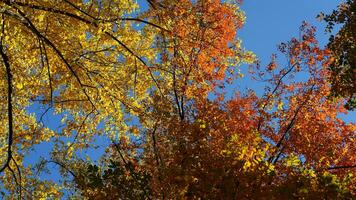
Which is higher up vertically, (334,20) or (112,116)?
(112,116)

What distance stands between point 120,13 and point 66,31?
2.24 metres

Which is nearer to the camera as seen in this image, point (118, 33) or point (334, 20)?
point (334, 20)

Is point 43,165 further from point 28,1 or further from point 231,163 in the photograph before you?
point 231,163

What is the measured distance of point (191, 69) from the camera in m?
19.2

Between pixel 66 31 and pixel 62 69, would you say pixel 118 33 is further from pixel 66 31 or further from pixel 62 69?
pixel 62 69

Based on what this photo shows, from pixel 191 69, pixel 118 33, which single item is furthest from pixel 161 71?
pixel 118 33

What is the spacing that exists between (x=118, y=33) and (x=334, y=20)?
6.86 meters

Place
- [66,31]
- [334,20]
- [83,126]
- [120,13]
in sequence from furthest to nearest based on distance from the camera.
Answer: [83,126] → [66,31] → [120,13] → [334,20]

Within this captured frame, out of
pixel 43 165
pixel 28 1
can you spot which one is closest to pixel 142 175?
pixel 43 165

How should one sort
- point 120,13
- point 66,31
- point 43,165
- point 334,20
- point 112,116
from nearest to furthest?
1. point 334,20
2. point 120,13
3. point 66,31
4. point 43,165
5. point 112,116

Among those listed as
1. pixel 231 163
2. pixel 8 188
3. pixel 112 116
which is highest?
pixel 112 116

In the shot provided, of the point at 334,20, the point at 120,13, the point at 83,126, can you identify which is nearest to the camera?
the point at 334,20

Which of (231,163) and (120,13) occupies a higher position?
(120,13)

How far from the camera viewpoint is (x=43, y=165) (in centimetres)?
1620
